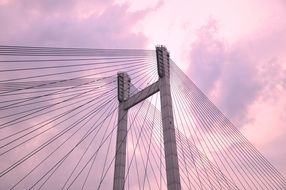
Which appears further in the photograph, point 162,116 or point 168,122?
point 162,116

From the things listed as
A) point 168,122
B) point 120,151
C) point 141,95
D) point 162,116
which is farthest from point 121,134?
point 168,122

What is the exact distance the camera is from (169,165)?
23688 millimetres

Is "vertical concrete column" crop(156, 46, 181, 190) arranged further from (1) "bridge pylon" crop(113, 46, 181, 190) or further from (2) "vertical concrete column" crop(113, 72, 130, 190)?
(2) "vertical concrete column" crop(113, 72, 130, 190)

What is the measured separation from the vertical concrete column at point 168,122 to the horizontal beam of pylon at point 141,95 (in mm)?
875

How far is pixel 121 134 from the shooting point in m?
30.4

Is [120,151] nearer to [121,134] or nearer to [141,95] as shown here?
[121,134]

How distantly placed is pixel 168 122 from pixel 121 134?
6451 millimetres

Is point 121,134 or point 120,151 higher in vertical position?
point 121,134

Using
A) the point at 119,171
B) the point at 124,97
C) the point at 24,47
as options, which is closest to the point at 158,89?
the point at 124,97

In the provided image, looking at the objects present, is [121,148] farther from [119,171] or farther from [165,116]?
[165,116]

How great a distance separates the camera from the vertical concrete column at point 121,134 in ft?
→ 94.8

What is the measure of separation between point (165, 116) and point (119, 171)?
666cm

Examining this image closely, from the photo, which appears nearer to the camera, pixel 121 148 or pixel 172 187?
pixel 172 187

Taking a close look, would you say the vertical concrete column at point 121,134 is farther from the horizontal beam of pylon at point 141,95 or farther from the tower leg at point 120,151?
the horizontal beam of pylon at point 141,95
